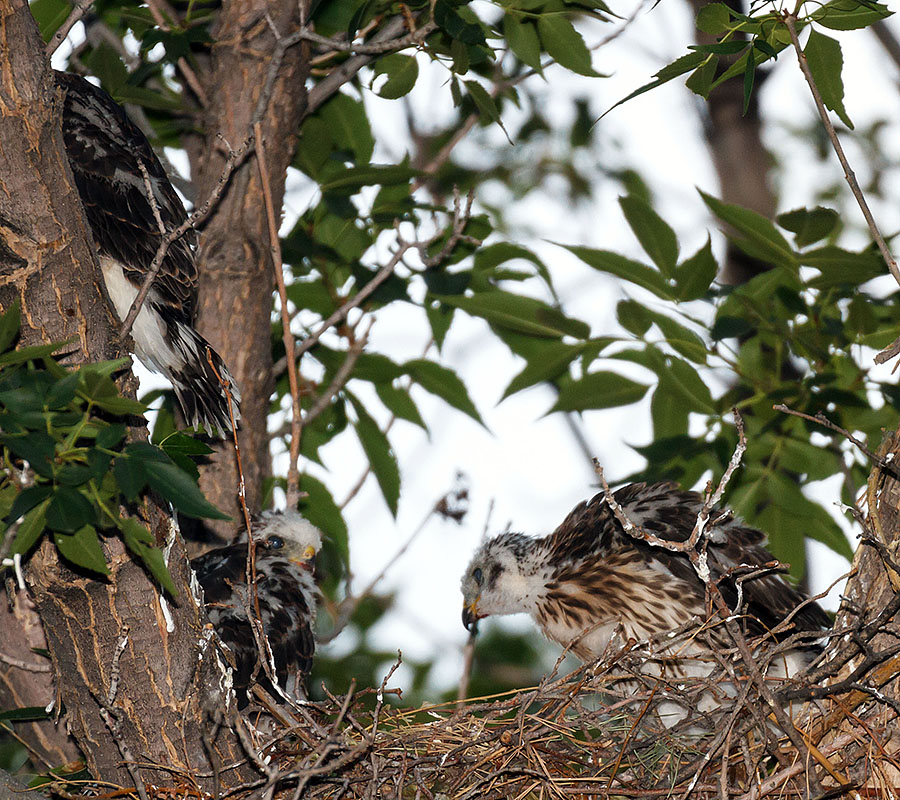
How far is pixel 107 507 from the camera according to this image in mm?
2307

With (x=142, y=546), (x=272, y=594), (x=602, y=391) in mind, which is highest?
(x=142, y=546)

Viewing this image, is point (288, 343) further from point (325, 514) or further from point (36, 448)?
point (36, 448)

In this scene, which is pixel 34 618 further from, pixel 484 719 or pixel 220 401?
pixel 484 719

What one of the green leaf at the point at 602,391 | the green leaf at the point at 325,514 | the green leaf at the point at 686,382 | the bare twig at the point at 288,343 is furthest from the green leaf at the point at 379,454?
the green leaf at the point at 686,382

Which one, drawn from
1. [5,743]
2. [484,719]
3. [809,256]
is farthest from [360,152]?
[5,743]

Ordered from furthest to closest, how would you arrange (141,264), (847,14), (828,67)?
(141,264), (828,67), (847,14)

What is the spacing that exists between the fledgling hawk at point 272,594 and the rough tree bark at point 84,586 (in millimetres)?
763

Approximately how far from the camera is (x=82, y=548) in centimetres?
239

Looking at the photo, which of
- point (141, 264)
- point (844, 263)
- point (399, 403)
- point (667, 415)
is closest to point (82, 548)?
point (141, 264)

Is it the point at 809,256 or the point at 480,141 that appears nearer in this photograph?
the point at 809,256

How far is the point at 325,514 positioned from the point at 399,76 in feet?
6.06

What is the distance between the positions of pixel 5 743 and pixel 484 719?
123 inches

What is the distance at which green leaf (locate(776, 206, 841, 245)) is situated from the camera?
4059 millimetres

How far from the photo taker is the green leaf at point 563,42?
3869mm
